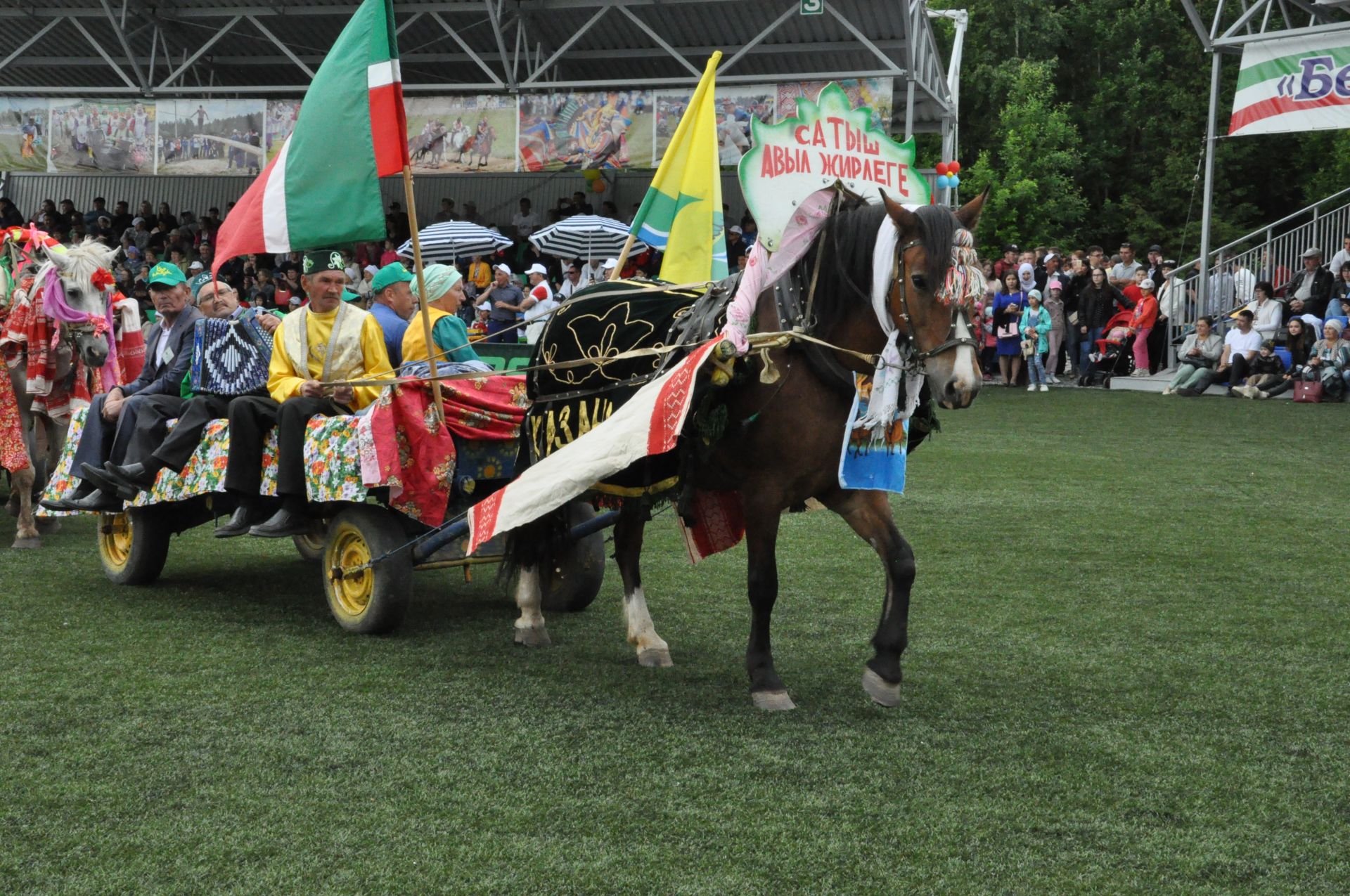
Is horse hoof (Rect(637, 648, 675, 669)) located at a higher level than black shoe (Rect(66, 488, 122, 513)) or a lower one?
lower

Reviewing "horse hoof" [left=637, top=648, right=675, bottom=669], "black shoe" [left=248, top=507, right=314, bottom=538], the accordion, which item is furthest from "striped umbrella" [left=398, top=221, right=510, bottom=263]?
"horse hoof" [left=637, top=648, right=675, bottom=669]

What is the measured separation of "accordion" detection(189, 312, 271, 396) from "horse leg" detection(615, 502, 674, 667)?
84.6 inches

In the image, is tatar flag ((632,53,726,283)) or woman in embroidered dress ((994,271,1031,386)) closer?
tatar flag ((632,53,726,283))

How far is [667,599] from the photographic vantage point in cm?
711

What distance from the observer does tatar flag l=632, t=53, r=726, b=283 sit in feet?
23.0

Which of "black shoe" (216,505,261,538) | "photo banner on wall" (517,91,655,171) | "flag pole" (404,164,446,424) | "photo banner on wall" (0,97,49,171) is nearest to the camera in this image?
"flag pole" (404,164,446,424)

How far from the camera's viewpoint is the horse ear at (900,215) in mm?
4656

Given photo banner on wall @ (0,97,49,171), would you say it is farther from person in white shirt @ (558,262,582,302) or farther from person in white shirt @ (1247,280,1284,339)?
person in white shirt @ (1247,280,1284,339)

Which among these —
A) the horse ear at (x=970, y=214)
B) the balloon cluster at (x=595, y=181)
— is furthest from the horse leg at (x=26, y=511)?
the balloon cluster at (x=595, y=181)

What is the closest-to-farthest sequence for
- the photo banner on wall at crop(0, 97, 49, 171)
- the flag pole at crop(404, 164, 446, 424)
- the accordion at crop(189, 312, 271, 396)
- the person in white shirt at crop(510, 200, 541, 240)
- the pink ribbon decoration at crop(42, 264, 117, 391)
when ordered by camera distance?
the flag pole at crop(404, 164, 446, 424) → the accordion at crop(189, 312, 271, 396) → the pink ribbon decoration at crop(42, 264, 117, 391) → the photo banner on wall at crop(0, 97, 49, 171) → the person in white shirt at crop(510, 200, 541, 240)

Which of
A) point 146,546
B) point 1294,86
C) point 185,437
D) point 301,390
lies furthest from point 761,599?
point 1294,86

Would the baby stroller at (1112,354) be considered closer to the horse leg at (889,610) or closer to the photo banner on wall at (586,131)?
the photo banner on wall at (586,131)

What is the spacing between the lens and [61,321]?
8.37 m

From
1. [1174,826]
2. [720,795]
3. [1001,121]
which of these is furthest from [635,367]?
[1001,121]
